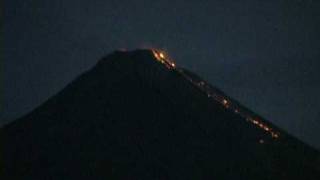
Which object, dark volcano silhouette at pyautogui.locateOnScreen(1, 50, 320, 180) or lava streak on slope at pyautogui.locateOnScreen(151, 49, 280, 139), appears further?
lava streak on slope at pyautogui.locateOnScreen(151, 49, 280, 139)

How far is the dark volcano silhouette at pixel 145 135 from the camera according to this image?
43.6 ft

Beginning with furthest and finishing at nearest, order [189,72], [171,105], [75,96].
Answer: [189,72], [75,96], [171,105]

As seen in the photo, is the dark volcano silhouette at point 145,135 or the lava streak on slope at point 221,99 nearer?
the dark volcano silhouette at point 145,135

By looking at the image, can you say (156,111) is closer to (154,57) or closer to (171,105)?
(171,105)

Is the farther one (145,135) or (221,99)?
(221,99)

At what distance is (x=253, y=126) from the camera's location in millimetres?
14711

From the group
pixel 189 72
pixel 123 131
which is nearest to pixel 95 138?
pixel 123 131

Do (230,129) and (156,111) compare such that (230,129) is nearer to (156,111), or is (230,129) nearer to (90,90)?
(156,111)

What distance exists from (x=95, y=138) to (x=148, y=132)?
1.20 meters

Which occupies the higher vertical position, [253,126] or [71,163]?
[253,126]

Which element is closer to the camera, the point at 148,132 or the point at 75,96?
the point at 148,132

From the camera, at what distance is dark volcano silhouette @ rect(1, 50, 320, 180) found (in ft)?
43.6

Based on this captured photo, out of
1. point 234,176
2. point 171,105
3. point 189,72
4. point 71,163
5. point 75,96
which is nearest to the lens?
point 234,176

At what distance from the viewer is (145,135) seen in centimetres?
1444
